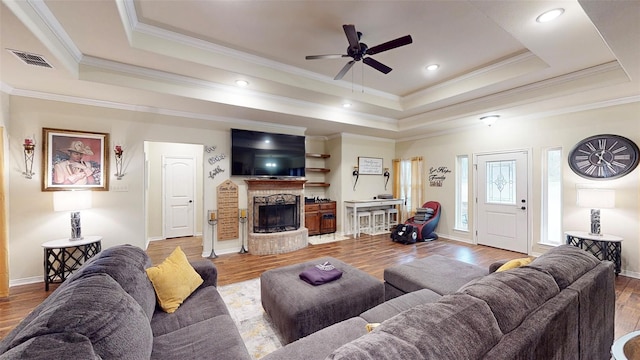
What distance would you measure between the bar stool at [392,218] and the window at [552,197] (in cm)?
311

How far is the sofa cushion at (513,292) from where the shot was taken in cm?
104

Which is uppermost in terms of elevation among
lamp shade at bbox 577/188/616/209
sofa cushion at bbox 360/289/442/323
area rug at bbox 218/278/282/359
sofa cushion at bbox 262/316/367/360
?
lamp shade at bbox 577/188/616/209

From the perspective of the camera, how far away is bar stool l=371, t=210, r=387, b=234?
6616 mm

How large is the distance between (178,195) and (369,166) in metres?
4.87

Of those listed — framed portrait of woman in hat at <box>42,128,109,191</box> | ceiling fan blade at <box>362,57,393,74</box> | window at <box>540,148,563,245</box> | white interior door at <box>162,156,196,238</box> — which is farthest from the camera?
white interior door at <box>162,156,196,238</box>

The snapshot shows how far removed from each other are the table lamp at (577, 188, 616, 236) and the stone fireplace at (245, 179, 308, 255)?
4.56 m

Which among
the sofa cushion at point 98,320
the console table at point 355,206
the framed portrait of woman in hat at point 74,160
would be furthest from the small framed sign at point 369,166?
the sofa cushion at point 98,320

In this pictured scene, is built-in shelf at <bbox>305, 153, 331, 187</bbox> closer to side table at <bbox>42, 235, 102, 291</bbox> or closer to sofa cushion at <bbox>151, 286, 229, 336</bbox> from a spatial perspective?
side table at <bbox>42, 235, 102, 291</bbox>

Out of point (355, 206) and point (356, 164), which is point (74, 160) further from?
point (356, 164)

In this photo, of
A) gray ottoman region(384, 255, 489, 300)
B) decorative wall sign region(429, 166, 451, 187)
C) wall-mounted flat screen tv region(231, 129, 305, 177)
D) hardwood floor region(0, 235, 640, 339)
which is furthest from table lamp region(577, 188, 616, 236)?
wall-mounted flat screen tv region(231, 129, 305, 177)

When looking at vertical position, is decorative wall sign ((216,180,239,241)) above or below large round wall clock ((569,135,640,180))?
below

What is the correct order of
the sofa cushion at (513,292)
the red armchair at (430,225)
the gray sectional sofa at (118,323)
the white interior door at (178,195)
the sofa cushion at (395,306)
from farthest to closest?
the white interior door at (178,195) → the red armchair at (430,225) → the sofa cushion at (395,306) → the sofa cushion at (513,292) → the gray sectional sofa at (118,323)

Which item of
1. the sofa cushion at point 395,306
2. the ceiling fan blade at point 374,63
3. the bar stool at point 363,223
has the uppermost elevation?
the ceiling fan blade at point 374,63

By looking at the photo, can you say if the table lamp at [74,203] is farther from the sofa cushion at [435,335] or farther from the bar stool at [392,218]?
the bar stool at [392,218]
